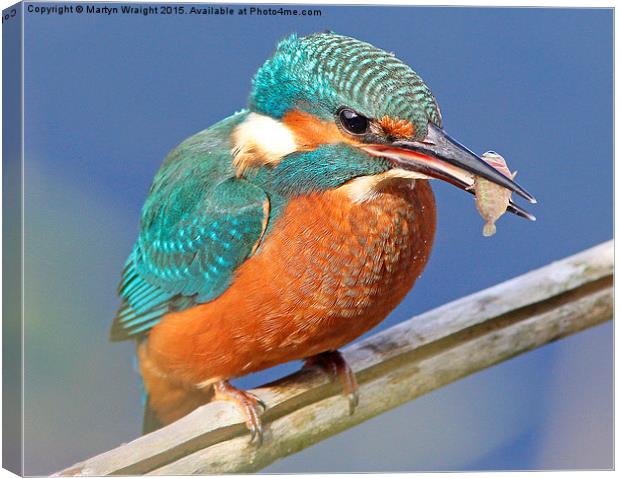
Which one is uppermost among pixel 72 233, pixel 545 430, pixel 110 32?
pixel 110 32

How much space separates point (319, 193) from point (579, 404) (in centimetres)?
140

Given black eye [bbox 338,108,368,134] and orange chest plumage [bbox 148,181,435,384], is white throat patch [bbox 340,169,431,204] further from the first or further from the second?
black eye [bbox 338,108,368,134]

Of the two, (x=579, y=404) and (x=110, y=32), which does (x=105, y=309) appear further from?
(x=579, y=404)

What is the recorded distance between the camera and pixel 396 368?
372 centimetres

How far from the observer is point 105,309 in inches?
140

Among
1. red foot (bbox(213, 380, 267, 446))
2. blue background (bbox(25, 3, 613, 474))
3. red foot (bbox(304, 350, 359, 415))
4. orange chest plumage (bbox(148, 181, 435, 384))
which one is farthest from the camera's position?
red foot (bbox(304, 350, 359, 415))

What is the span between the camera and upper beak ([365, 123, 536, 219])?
296cm

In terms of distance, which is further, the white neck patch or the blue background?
the blue background

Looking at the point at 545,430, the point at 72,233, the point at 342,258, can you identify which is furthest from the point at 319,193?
the point at 545,430

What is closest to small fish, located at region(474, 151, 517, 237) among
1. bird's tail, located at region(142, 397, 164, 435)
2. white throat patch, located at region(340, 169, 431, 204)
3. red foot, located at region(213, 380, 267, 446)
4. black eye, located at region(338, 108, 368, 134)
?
white throat patch, located at region(340, 169, 431, 204)

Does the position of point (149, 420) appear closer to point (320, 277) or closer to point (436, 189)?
point (320, 277)

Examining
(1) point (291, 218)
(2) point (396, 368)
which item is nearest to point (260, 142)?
(1) point (291, 218)

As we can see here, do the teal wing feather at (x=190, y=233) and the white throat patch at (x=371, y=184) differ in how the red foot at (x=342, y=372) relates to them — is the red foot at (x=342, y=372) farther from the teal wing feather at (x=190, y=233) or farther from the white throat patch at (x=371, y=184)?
the white throat patch at (x=371, y=184)

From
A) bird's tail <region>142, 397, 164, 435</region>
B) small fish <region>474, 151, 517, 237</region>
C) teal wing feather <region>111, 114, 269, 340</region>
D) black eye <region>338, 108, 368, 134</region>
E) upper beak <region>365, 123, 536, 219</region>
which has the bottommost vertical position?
small fish <region>474, 151, 517, 237</region>
